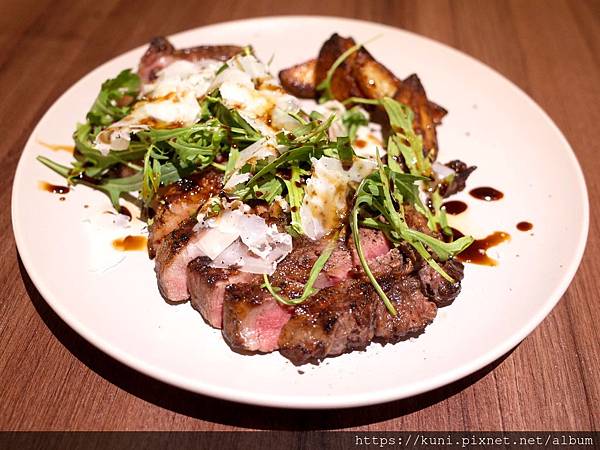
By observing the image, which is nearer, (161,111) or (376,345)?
(376,345)

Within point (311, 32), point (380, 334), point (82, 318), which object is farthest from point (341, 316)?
point (311, 32)

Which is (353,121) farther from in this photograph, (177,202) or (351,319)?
(351,319)

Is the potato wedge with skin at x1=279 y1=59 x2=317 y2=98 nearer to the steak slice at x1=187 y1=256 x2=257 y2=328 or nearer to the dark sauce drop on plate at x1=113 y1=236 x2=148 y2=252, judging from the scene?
the dark sauce drop on plate at x1=113 y1=236 x2=148 y2=252

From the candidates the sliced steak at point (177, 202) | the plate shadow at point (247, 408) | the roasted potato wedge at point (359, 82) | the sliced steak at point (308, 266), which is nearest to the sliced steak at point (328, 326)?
the sliced steak at point (308, 266)

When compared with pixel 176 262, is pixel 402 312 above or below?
below

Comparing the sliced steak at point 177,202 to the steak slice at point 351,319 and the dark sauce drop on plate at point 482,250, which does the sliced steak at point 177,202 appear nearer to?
the steak slice at point 351,319

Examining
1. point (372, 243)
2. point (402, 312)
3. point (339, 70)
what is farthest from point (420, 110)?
point (402, 312)

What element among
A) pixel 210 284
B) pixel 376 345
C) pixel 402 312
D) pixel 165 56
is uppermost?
pixel 165 56

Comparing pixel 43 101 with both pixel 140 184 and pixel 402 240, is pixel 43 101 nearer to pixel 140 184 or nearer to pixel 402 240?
pixel 140 184
